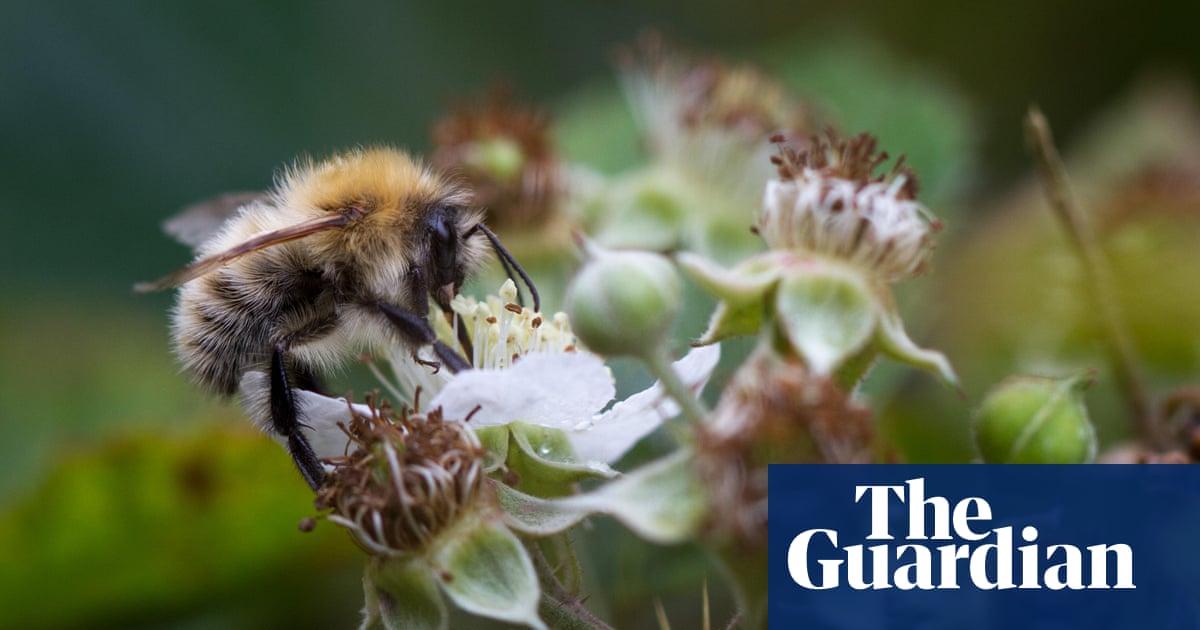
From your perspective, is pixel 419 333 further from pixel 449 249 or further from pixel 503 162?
pixel 503 162

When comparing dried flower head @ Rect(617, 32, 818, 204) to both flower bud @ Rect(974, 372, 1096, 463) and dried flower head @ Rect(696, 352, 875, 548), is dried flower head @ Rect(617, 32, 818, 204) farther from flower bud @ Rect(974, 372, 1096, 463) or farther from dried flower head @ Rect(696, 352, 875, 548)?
dried flower head @ Rect(696, 352, 875, 548)

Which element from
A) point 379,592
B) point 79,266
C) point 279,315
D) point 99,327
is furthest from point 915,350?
point 79,266

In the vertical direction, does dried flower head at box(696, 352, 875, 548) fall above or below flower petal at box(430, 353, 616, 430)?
below

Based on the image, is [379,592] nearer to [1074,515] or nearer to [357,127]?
[1074,515]

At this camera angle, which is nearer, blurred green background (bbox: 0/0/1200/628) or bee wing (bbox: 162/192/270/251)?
bee wing (bbox: 162/192/270/251)

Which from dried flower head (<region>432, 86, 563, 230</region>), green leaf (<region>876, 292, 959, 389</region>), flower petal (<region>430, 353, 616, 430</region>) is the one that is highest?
dried flower head (<region>432, 86, 563, 230</region>)

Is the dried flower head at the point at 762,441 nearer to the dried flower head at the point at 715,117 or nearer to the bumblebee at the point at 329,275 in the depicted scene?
the bumblebee at the point at 329,275

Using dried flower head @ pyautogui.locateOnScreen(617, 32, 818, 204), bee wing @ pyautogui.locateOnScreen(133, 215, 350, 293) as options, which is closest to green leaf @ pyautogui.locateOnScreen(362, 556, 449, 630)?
bee wing @ pyautogui.locateOnScreen(133, 215, 350, 293)

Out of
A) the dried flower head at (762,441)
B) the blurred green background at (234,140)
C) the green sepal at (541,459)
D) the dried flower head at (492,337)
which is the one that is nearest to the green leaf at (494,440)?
the green sepal at (541,459)
